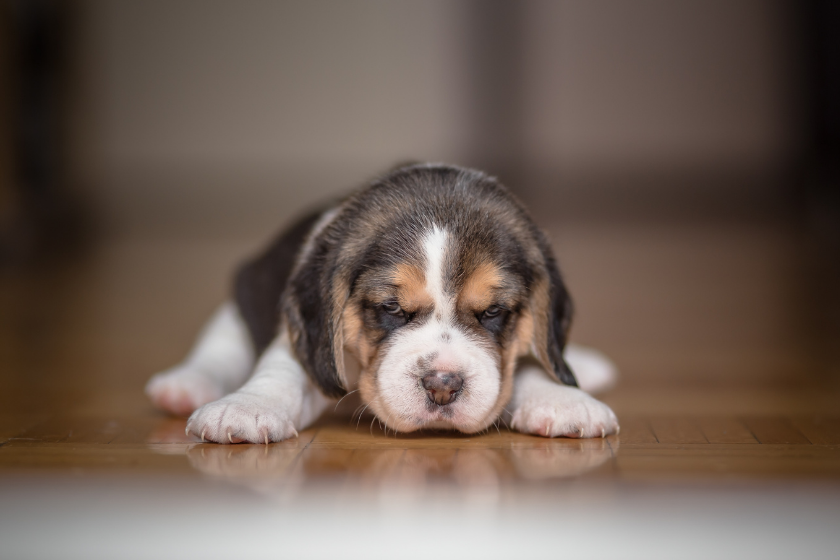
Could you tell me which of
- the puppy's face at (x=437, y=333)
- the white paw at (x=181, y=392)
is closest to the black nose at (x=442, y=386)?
the puppy's face at (x=437, y=333)

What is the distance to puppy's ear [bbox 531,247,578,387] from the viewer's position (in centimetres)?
379

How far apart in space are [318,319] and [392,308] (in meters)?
0.39

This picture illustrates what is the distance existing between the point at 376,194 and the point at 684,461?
1.68m

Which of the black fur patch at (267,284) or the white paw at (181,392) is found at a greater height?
the black fur patch at (267,284)

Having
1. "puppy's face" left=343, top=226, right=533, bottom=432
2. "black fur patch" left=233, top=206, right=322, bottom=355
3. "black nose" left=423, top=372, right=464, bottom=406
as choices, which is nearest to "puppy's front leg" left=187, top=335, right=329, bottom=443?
"puppy's face" left=343, top=226, right=533, bottom=432

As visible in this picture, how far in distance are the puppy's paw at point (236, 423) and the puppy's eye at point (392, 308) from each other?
22.6 inches

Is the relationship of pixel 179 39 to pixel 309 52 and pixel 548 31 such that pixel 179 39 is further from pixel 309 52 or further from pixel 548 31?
pixel 548 31

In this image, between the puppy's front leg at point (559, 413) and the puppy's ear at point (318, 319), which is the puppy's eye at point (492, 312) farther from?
the puppy's ear at point (318, 319)

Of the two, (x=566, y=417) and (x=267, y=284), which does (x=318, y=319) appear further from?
(x=566, y=417)

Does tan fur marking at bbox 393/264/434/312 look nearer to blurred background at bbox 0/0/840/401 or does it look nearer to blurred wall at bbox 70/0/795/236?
blurred background at bbox 0/0/840/401

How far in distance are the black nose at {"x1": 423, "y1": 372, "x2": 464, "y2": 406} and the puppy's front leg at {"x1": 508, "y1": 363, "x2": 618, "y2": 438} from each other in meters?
0.41

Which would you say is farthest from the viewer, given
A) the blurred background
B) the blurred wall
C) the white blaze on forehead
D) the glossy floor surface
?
the blurred wall

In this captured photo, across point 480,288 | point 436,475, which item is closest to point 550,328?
point 480,288

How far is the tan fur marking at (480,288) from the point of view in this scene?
347 cm
